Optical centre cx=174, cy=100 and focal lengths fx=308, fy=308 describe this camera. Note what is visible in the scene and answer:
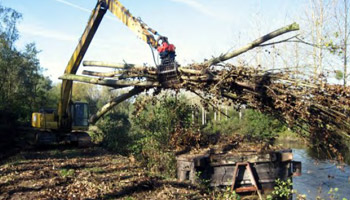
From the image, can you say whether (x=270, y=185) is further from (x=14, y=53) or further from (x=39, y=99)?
(x=39, y=99)

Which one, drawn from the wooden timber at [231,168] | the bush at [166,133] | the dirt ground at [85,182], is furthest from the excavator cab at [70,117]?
the wooden timber at [231,168]

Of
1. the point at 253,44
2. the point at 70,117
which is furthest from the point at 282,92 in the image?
the point at 70,117

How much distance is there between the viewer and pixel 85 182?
814 cm

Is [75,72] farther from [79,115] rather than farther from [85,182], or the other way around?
[85,182]

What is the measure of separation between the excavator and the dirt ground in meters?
2.78

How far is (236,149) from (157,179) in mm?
2929

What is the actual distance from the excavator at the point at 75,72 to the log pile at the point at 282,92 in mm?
470

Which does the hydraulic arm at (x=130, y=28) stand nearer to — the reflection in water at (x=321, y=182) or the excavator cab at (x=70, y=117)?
the excavator cab at (x=70, y=117)

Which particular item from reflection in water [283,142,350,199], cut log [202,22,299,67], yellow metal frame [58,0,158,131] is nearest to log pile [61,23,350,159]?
cut log [202,22,299,67]

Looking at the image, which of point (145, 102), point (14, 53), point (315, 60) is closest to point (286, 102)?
point (145, 102)

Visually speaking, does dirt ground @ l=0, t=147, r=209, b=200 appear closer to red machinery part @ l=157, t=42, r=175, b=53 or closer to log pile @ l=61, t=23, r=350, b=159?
log pile @ l=61, t=23, r=350, b=159

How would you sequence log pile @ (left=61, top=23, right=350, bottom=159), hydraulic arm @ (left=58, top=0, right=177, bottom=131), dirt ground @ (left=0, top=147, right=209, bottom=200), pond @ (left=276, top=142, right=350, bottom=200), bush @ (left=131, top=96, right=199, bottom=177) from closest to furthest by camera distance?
1. log pile @ (left=61, top=23, right=350, bottom=159)
2. dirt ground @ (left=0, top=147, right=209, bottom=200)
3. hydraulic arm @ (left=58, top=0, right=177, bottom=131)
4. bush @ (left=131, top=96, right=199, bottom=177)
5. pond @ (left=276, top=142, right=350, bottom=200)

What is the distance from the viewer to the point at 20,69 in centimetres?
2762

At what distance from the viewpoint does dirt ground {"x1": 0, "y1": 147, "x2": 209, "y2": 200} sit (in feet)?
23.9
